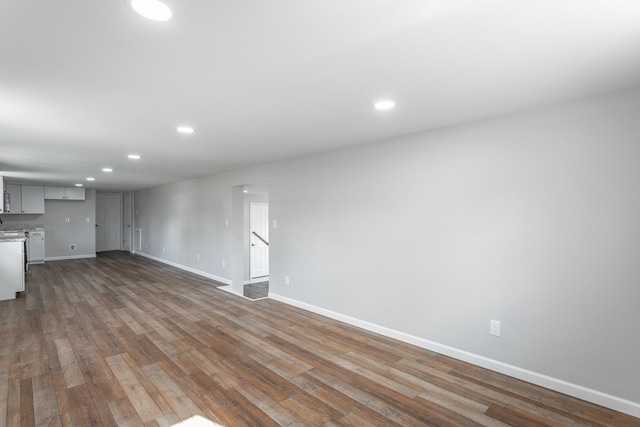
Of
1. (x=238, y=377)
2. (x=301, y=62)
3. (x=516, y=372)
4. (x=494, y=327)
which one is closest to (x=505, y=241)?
(x=494, y=327)

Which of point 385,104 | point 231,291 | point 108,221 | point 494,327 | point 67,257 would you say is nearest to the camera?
point 385,104

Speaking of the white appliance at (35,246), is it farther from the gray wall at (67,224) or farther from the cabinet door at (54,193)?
the cabinet door at (54,193)

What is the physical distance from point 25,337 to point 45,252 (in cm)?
754

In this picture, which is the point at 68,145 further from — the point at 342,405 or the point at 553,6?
the point at 553,6

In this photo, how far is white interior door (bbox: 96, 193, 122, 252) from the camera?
11367mm

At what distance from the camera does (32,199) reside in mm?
9031

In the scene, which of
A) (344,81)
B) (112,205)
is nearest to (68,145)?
(344,81)

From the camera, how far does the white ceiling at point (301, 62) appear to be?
4.66ft

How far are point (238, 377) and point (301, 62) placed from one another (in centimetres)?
253

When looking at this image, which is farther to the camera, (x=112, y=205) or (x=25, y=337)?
(x=112, y=205)

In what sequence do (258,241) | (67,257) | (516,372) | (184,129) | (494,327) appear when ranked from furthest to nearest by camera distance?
1. (67,257)
2. (258,241)
3. (184,129)
4. (494,327)
5. (516,372)

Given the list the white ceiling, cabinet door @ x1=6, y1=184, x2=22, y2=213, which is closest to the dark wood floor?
the white ceiling

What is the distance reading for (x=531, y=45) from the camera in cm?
169

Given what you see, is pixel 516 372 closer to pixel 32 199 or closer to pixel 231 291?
pixel 231 291
